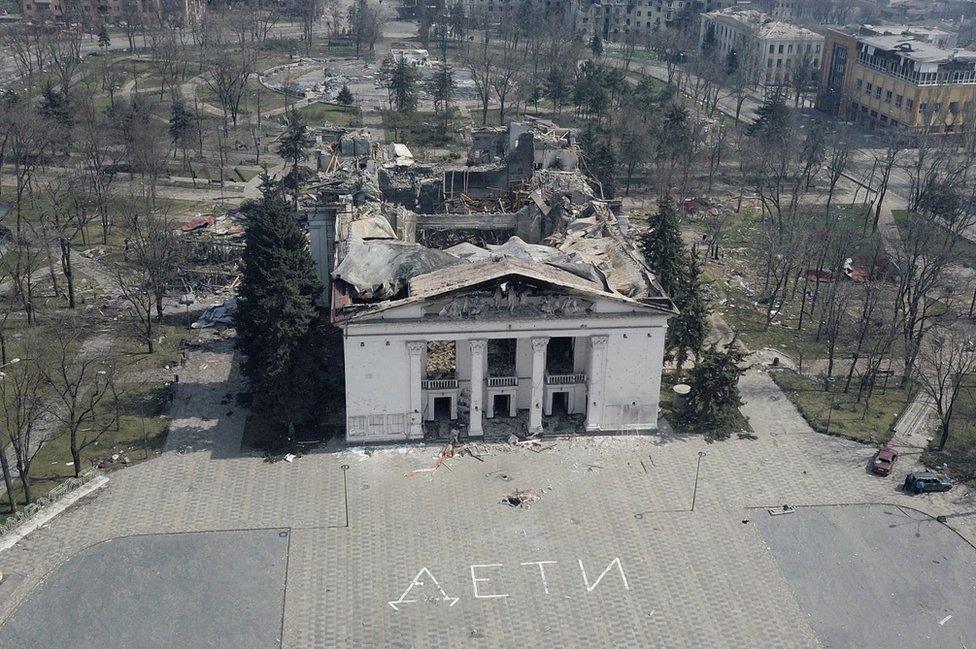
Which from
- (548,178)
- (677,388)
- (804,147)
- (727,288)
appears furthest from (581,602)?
(804,147)

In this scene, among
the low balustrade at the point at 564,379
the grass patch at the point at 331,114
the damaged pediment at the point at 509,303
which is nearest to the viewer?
the damaged pediment at the point at 509,303

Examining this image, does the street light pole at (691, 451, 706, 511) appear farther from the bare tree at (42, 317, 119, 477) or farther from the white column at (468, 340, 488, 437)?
the bare tree at (42, 317, 119, 477)

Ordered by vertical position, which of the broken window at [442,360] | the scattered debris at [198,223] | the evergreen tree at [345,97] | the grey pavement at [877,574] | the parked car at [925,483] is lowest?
the grey pavement at [877,574]

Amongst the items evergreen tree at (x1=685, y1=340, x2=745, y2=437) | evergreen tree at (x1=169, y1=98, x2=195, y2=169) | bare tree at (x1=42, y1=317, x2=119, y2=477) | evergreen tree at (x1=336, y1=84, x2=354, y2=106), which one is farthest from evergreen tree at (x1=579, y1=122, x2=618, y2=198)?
bare tree at (x1=42, y1=317, x2=119, y2=477)

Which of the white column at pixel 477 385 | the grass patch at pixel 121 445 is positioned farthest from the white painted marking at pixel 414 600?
the grass patch at pixel 121 445

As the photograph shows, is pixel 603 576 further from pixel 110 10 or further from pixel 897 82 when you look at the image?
pixel 110 10

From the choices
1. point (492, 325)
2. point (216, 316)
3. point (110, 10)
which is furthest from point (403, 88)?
point (110, 10)

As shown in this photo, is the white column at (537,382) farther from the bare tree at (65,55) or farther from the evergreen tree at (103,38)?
the evergreen tree at (103,38)

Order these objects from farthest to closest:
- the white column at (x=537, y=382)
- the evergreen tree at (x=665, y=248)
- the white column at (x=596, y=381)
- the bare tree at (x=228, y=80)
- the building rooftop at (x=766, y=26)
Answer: the building rooftop at (x=766, y=26)
the bare tree at (x=228, y=80)
the evergreen tree at (x=665, y=248)
the white column at (x=596, y=381)
the white column at (x=537, y=382)
